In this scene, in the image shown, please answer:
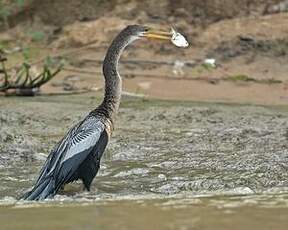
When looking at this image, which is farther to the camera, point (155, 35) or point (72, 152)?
point (155, 35)

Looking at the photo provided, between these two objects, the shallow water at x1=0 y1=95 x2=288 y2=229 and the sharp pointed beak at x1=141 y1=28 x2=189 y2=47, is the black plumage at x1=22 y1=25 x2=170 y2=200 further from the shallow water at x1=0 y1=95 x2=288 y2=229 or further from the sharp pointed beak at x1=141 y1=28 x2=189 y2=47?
the sharp pointed beak at x1=141 y1=28 x2=189 y2=47

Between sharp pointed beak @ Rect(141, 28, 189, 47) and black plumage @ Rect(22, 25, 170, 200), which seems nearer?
black plumage @ Rect(22, 25, 170, 200)

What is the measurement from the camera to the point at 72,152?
757 centimetres

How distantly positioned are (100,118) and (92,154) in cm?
43

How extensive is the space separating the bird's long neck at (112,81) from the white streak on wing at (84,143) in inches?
13.5

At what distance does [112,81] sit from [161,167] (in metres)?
0.94

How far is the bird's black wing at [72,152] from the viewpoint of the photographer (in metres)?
7.40

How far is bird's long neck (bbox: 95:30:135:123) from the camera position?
26.8 ft

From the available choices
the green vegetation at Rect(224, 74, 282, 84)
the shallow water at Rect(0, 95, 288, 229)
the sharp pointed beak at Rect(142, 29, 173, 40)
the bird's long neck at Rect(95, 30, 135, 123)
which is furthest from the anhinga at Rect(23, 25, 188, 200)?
the green vegetation at Rect(224, 74, 282, 84)

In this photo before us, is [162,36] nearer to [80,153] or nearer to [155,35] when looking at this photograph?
[155,35]

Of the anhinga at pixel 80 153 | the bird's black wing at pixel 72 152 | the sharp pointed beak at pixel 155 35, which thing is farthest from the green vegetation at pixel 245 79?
the bird's black wing at pixel 72 152

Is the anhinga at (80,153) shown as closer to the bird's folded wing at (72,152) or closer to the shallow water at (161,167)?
the bird's folded wing at (72,152)

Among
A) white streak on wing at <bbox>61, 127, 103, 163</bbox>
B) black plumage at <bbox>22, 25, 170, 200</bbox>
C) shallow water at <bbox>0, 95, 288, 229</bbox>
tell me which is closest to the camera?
shallow water at <bbox>0, 95, 288, 229</bbox>

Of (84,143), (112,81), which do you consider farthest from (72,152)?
(112,81)
